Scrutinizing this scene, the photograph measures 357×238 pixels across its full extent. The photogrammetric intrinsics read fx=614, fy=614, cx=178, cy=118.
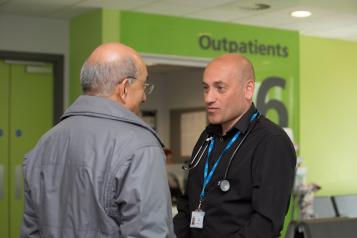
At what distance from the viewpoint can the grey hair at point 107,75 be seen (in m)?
1.90

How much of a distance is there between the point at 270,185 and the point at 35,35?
467 cm

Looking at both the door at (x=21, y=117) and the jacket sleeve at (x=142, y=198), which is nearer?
the jacket sleeve at (x=142, y=198)

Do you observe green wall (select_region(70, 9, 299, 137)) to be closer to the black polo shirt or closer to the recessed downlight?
the recessed downlight

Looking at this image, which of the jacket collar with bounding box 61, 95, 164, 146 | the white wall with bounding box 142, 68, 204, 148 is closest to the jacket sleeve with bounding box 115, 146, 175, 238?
the jacket collar with bounding box 61, 95, 164, 146

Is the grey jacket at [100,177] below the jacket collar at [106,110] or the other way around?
below

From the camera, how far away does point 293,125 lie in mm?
7227

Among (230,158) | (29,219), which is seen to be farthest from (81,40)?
(29,219)

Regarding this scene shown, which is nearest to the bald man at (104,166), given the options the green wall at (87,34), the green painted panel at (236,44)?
the green wall at (87,34)

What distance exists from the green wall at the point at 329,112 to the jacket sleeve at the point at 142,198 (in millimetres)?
6358

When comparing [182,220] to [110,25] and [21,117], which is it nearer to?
[110,25]

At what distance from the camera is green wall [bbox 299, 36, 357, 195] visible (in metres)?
7.97

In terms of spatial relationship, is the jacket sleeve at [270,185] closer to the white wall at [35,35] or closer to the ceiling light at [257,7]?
the ceiling light at [257,7]

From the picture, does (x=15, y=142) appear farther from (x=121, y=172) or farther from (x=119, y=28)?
(x=121, y=172)

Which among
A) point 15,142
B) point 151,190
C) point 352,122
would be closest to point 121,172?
point 151,190
